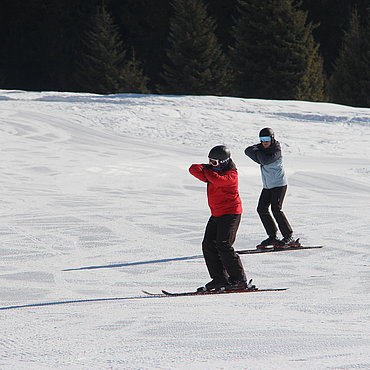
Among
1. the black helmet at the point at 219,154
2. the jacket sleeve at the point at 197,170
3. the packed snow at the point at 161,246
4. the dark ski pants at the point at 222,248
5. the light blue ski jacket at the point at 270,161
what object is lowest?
the packed snow at the point at 161,246

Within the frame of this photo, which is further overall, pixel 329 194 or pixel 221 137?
pixel 221 137

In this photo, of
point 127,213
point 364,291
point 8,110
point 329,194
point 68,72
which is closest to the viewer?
point 364,291

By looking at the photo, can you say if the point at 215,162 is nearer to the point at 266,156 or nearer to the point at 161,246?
the point at 266,156

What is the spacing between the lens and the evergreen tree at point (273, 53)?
33.6m

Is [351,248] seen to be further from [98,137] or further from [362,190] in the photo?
[98,137]

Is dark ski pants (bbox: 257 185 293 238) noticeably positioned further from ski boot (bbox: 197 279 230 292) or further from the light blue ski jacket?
ski boot (bbox: 197 279 230 292)

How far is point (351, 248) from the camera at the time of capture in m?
8.66

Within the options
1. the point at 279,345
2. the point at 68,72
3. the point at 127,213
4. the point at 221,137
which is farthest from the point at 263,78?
the point at 279,345

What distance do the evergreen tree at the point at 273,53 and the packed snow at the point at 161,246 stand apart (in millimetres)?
11992

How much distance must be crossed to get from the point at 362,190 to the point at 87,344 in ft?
32.6

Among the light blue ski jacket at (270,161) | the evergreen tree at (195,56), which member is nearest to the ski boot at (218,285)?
the light blue ski jacket at (270,161)

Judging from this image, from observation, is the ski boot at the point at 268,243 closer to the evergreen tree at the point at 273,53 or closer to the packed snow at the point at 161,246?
the packed snow at the point at 161,246

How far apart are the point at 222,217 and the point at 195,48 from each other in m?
30.5

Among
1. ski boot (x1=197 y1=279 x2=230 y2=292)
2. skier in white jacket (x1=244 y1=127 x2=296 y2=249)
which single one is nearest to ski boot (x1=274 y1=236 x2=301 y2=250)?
skier in white jacket (x1=244 y1=127 x2=296 y2=249)
